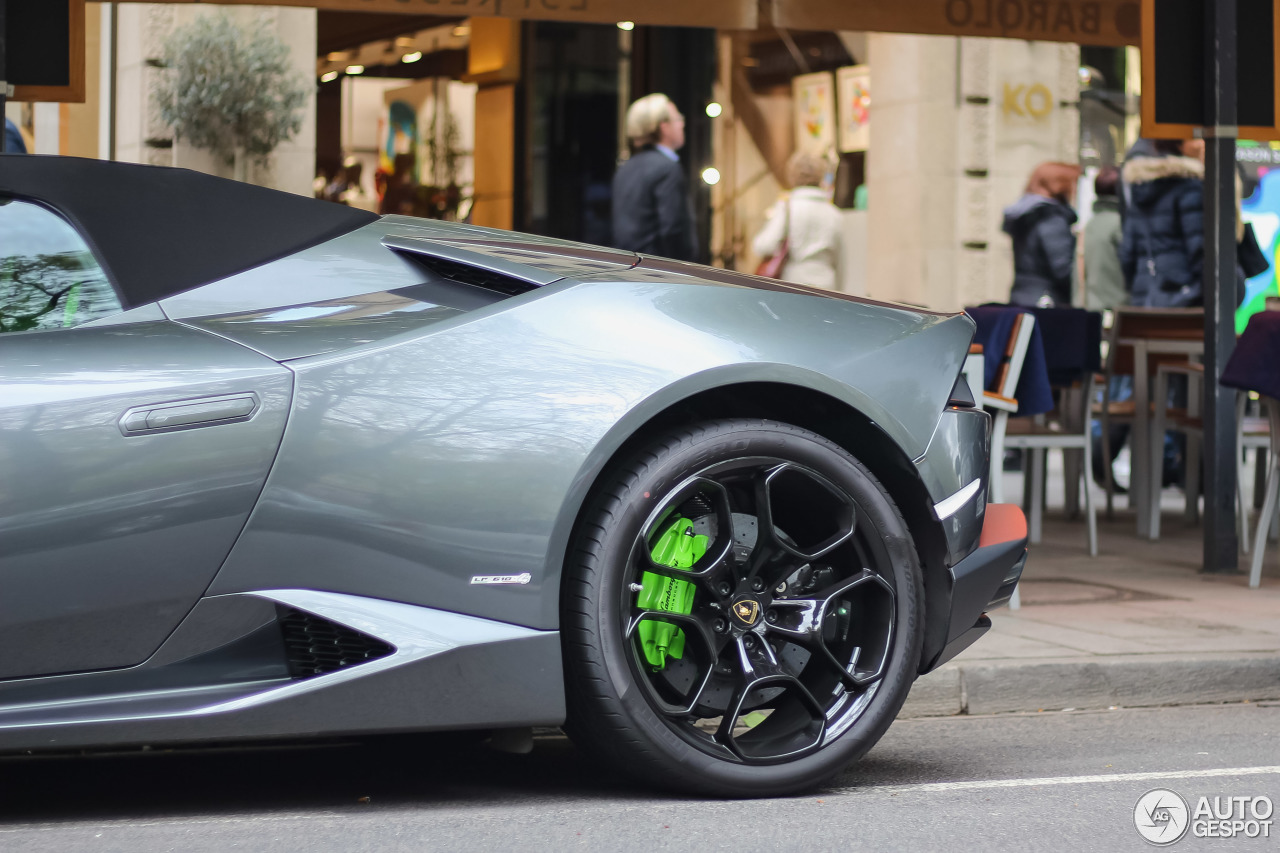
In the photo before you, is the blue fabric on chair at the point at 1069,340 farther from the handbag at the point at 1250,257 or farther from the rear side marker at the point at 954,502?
the rear side marker at the point at 954,502

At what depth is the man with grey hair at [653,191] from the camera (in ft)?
26.9

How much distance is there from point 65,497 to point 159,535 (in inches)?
6.8

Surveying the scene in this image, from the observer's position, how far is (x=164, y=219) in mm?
3168

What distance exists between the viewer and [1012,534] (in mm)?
3568

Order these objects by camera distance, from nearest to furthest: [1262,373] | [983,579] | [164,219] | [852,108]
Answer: [164,219] → [983,579] → [1262,373] → [852,108]

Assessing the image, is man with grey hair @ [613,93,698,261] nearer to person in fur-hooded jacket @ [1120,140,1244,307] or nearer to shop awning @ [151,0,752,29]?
shop awning @ [151,0,752,29]

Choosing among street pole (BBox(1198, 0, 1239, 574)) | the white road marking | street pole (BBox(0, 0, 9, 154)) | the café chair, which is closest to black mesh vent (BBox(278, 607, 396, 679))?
the white road marking

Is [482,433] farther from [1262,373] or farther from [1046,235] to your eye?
[1046,235]

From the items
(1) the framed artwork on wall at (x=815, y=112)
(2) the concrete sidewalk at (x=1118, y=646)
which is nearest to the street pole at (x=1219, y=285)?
(2) the concrete sidewalk at (x=1118, y=646)

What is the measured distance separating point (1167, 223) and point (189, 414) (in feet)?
24.1

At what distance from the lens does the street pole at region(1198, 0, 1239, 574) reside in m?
6.60

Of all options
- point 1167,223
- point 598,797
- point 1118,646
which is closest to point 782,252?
point 1167,223

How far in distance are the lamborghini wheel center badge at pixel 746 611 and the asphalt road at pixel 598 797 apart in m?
0.37

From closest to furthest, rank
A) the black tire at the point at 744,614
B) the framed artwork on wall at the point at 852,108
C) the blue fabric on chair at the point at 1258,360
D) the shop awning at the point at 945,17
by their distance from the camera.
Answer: the black tire at the point at 744,614 < the blue fabric on chair at the point at 1258,360 < the shop awning at the point at 945,17 < the framed artwork on wall at the point at 852,108
